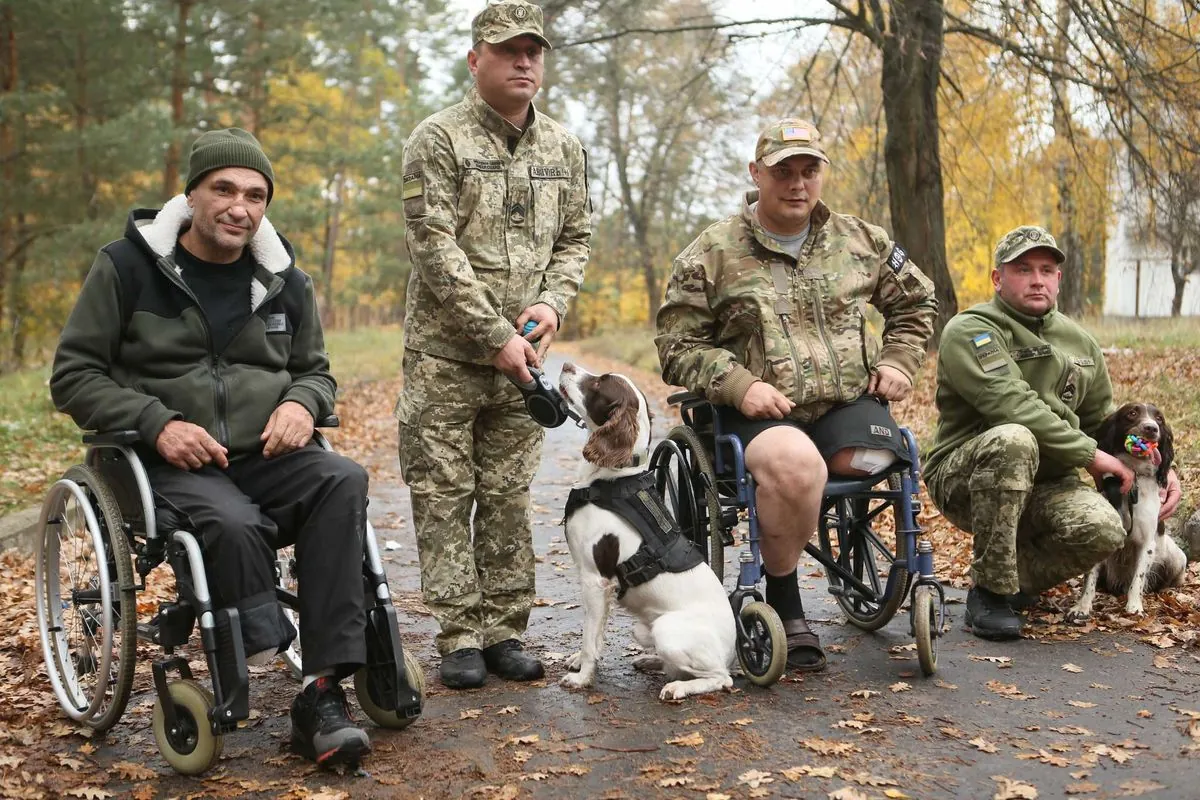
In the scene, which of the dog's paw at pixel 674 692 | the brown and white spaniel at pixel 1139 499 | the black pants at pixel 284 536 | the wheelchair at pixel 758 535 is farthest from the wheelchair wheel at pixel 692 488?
the brown and white spaniel at pixel 1139 499

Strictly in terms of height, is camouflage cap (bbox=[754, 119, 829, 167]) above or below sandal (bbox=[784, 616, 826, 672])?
above

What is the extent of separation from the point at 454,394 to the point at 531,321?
0.43m

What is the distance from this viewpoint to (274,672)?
183 inches

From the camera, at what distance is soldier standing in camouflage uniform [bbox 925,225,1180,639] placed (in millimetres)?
4652

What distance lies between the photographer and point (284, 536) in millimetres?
3707

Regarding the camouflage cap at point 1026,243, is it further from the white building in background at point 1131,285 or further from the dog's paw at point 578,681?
the white building in background at point 1131,285

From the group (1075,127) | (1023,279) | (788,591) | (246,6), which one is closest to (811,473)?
(788,591)

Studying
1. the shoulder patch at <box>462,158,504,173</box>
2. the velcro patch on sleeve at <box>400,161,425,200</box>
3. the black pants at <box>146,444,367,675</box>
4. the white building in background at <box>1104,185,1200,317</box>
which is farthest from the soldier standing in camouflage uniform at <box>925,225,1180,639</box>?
the white building in background at <box>1104,185,1200,317</box>

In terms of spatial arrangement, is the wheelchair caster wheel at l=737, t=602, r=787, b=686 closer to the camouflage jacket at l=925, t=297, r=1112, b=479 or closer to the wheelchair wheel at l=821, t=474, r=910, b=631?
the wheelchair wheel at l=821, t=474, r=910, b=631

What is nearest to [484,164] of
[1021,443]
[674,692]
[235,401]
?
[235,401]

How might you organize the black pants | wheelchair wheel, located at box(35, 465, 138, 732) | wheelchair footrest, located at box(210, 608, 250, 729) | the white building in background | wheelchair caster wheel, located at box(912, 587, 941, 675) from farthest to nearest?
the white building in background
wheelchair caster wheel, located at box(912, 587, 941, 675)
wheelchair wheel, located at box(35, 465, 138, 732)
the black pants
wheelchair footrest, located at box(210, 608, 250, 729)

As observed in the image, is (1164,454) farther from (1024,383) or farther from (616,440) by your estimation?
(616,440)

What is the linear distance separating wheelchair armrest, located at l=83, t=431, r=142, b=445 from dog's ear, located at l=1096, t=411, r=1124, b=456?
4060mm

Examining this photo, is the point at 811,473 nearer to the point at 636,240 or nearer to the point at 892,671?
the point at 892,671
